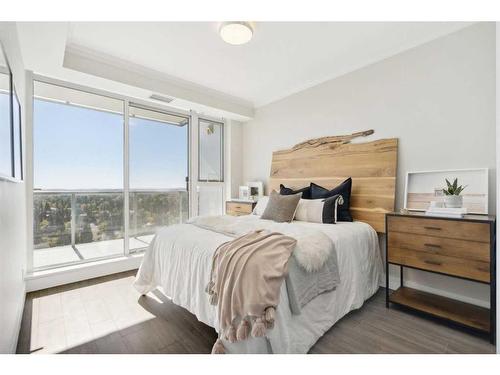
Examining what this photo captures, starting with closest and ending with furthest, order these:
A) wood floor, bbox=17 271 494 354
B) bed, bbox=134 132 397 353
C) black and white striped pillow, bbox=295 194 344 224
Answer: bed, bbox=134 132 397 353, wood floor, bbox=17 271 494 354, black and white striped pillow, bbox=295 194 344 224

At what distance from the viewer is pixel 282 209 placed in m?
2.73

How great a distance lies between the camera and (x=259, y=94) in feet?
12.8

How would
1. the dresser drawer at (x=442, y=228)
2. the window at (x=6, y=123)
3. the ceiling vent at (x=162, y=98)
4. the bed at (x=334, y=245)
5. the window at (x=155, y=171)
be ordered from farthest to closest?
the window at (x=155, y=171)
the ceiling vent at (x=162, y=98)
the dresser drawer at (x=442, y=228)
the bed at (x=334, y=245)
the window at (x=6, y=123)

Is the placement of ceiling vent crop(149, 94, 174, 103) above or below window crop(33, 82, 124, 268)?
above

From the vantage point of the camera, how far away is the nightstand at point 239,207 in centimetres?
374

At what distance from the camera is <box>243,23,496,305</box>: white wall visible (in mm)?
2123

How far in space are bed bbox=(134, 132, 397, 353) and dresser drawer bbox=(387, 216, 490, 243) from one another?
34 cm

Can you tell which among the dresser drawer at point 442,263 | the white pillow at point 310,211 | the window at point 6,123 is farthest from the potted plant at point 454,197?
the window at point 6,123

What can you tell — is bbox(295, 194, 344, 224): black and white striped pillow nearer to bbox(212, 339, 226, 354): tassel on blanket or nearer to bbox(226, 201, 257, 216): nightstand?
bbox(226, 201, 257, 216): nightstand

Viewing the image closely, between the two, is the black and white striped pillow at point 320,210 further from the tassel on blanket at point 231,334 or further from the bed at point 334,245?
the tassel on blanket at point 231,334

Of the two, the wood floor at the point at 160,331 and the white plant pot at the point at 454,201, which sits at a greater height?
the white plant pot at the point at 454,201

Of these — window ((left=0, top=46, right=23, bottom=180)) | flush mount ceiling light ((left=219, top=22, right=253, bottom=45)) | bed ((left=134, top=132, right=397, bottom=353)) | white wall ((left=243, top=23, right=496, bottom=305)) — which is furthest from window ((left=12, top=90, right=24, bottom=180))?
white wall ((left=243, top=23, right=496, bottom=305))
